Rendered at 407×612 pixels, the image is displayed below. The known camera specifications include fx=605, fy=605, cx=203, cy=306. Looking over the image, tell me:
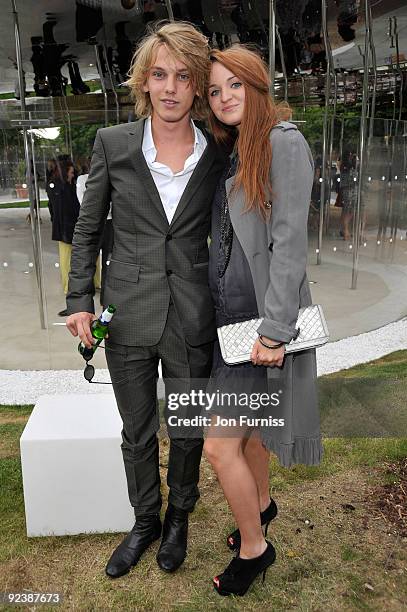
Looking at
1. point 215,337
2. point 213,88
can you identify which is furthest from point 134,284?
point 213,88

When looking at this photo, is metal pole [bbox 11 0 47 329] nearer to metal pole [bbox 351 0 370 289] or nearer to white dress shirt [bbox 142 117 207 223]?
white dress shirt [bbox 142 117 207 223]

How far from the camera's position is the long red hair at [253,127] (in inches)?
76.9

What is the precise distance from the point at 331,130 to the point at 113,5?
2.29m

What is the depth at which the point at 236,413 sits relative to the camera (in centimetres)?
219

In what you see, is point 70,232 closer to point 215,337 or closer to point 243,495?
point 215,337

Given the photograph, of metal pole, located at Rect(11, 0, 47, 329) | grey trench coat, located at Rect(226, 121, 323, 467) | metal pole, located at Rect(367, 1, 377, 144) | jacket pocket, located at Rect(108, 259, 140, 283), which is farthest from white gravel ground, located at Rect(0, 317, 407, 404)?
grey trench coat, located at Rect(226, 121, 323, 467)

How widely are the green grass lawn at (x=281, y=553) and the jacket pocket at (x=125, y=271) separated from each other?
1.23m

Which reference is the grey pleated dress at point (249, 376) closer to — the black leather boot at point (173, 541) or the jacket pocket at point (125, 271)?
the jacket pocket at point (125, 271)

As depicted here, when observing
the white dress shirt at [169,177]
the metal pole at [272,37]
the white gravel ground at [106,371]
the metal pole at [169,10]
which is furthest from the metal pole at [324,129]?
the white dress shirt at [169,177]

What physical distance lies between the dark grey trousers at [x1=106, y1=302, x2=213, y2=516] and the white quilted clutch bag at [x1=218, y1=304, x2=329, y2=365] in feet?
0.86

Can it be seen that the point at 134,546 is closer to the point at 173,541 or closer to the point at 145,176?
the point at 173,541

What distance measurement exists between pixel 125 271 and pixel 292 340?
68 centimetres

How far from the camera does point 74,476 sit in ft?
8.91

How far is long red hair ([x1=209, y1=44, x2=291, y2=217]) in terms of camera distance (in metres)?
1.95
